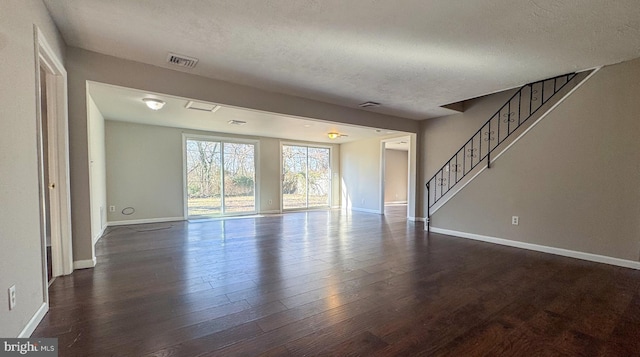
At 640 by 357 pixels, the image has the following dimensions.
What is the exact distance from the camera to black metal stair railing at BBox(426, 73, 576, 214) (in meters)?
4.56

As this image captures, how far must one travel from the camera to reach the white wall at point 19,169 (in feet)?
5.02

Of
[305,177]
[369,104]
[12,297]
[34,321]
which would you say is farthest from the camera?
[305,177]

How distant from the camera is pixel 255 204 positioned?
8.03 m

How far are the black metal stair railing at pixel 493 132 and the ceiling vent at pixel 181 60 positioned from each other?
4749mm

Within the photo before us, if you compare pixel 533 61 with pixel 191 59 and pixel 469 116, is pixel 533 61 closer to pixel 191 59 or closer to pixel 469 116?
pixel 469 116

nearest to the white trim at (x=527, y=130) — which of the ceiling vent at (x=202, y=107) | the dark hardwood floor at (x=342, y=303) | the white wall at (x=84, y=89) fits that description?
the dark hardwood floor at (x=342, y=303)

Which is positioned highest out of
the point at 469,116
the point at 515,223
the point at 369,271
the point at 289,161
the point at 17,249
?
the point at 469,116

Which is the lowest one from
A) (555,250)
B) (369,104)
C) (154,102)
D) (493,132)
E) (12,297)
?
(555,250)

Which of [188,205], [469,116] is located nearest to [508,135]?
[469,116]

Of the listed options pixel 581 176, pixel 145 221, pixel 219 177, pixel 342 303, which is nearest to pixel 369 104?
pixel 581 176

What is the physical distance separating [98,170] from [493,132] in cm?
745

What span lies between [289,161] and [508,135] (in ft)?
19.3

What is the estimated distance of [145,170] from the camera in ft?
21.0

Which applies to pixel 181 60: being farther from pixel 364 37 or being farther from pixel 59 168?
pixel 364 37
